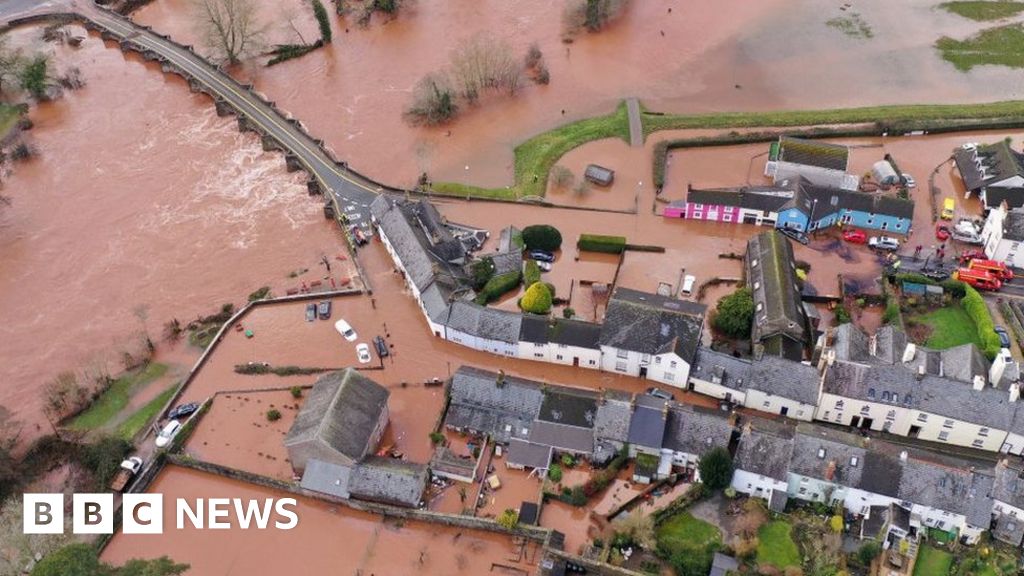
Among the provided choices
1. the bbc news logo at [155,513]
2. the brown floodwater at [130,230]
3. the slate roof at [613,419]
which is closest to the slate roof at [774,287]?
the slate roof at [613,419]

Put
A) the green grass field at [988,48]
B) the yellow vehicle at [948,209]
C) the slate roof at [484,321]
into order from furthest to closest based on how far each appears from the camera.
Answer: the green grass field at [988,48] → the yellow vehicle at [948,209] → the slate roof at [484,321]

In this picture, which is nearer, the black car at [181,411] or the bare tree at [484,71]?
the black car at [181,411]

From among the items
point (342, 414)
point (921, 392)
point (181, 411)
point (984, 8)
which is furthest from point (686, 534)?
point (984, 8)

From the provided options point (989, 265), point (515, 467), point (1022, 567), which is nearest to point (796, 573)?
point (1022, 567)

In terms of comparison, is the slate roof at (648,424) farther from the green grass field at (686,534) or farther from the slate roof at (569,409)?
the green grass field at (686,534)

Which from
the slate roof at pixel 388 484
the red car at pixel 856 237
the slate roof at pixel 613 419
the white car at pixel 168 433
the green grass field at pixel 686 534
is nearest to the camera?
the green grass field at pixel 686 534

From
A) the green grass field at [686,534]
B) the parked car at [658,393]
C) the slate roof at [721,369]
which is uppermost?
the slate roof at [721,369]

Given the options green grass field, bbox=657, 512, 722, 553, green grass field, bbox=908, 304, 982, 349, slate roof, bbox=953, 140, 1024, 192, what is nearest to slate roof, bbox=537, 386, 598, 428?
green grass field, bbox=657, 512, 722, 553

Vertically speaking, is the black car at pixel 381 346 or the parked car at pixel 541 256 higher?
the parked car at pixel 541 256

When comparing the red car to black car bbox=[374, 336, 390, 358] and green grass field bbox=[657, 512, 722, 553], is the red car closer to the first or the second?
green grass field bbox=[657, 512, 722, 553]
